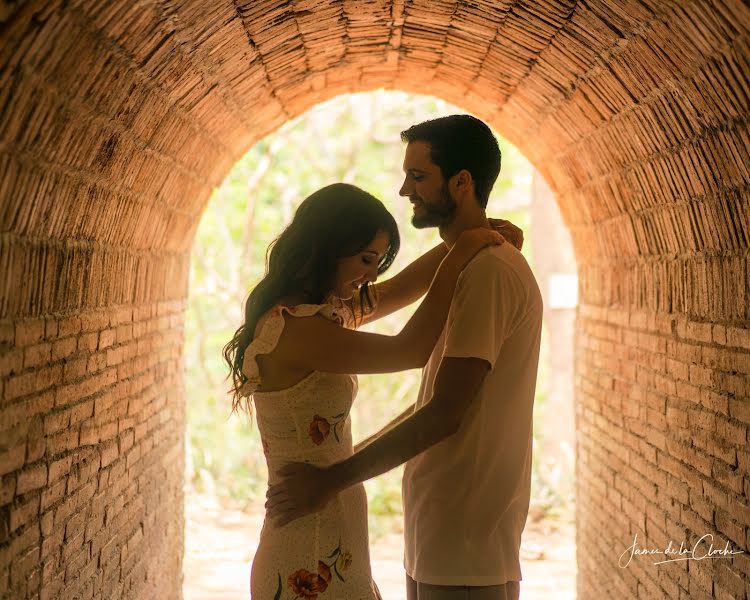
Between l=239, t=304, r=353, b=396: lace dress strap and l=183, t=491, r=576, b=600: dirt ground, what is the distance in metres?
4.61

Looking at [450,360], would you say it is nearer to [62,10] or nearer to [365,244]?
[365,244]

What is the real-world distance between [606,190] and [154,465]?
2.75 meters

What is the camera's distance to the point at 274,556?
2.70 m

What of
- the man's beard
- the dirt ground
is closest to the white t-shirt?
the man's beard

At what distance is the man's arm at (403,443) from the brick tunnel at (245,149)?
2.68ft

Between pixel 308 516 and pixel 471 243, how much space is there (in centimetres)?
97

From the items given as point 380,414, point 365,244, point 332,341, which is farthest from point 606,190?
point 380,414

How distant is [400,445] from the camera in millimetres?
2611

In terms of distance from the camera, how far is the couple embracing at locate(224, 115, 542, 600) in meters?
2.64

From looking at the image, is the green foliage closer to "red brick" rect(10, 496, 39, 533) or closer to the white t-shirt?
"red brick" rect(10, 496, 39, 533)

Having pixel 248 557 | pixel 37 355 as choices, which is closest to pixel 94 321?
pixel 37 355

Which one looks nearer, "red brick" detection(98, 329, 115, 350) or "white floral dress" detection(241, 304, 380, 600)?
"white floral dress" detection(241, 304, 380, 600)

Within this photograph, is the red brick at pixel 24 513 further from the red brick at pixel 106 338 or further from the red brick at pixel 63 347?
the red brick at pixel 106 338

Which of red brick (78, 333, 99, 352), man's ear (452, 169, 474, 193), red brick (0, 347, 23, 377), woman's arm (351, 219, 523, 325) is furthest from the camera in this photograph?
woman's arm (351, 219, 523, 325)
